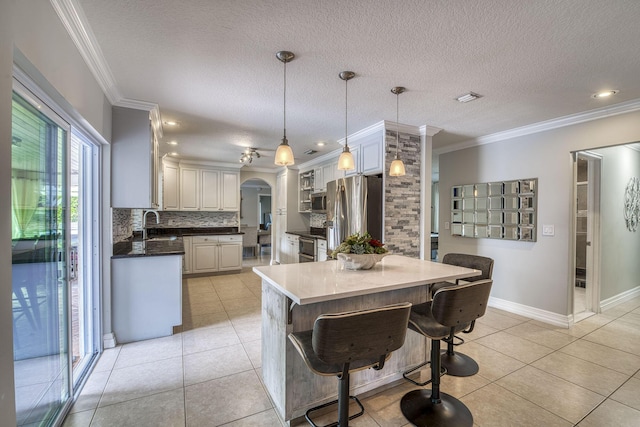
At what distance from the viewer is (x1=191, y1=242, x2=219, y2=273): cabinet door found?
564 cm

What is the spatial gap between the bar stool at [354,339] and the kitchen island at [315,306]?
23 centimetres

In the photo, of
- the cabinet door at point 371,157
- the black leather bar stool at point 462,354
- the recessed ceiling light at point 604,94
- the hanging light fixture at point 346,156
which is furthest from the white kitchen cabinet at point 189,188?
the recessed ceiling light at point 604,94

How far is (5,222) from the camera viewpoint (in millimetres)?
1085

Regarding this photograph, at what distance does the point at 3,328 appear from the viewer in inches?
41.3

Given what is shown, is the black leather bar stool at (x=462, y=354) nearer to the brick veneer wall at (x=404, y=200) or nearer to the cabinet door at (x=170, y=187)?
the brick veneer wall at (x=404, y=200)

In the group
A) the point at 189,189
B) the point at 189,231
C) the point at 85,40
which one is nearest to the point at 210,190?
the point at 189,189

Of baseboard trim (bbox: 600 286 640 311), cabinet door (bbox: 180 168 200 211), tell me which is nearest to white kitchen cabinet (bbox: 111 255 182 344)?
cabinet door (bbox: 180 168 200 211)

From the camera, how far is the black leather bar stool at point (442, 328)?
5.38ft

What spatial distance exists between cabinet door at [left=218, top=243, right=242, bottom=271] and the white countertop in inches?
159

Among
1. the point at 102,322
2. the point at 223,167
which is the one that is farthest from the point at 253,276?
the point at 102,322

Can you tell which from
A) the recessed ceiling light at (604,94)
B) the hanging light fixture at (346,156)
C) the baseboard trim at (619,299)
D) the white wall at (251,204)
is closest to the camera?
the hanging light fixture at (346,156)

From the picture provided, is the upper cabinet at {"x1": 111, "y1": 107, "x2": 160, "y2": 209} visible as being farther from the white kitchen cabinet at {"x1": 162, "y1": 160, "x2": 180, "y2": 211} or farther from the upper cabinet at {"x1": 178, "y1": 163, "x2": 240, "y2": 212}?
the upper cabinet at {"x1": 178, "y1": 163, "x2": 240, "y2": 212}

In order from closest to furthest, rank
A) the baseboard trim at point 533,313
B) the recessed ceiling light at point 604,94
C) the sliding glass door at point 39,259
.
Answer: the sliding glass door at point 39,259 < the recessed ceiling light at point 604,94 < the baseboard trim at point 533,313

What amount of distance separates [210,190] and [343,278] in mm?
4970
